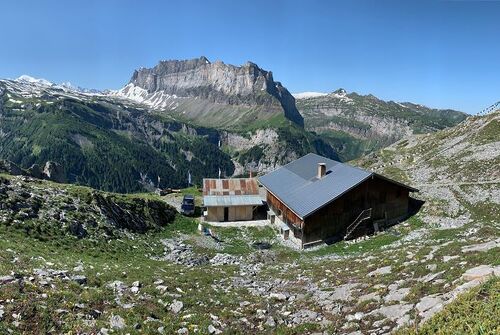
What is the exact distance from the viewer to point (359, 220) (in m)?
43.6

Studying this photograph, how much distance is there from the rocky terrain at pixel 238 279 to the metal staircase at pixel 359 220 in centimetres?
268

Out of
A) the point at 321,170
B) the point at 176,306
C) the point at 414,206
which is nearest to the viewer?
the point at 176,306

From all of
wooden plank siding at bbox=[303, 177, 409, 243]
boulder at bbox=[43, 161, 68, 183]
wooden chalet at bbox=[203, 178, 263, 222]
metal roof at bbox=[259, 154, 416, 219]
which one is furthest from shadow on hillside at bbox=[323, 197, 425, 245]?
boulder at bbox=[43, 161, 68, 183]

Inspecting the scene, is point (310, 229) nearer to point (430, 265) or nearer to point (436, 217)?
point (436, 217)

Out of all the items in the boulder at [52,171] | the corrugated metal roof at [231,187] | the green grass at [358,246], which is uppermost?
the boulder at [52,171]

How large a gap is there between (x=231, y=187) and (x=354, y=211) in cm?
2308

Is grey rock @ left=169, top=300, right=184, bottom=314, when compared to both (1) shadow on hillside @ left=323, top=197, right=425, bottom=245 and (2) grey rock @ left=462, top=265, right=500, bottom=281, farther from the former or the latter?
(1) shadow on hillside @ left=323, top=197, right=425, bottom=245

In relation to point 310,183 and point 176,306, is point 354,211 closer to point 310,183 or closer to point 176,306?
point 310,183

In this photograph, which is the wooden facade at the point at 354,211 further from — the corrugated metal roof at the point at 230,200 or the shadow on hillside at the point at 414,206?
the corrugated metal roof at the point at 230,200

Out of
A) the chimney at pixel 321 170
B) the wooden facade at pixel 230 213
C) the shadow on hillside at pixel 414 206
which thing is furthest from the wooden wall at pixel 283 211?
the shadow on hillside at pixel 414 206

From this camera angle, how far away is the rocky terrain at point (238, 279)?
15555 millimetres

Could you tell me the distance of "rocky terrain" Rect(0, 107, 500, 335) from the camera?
1555 centimetres

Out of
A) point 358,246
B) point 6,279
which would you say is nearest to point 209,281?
point 6,279

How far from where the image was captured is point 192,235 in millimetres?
47719
